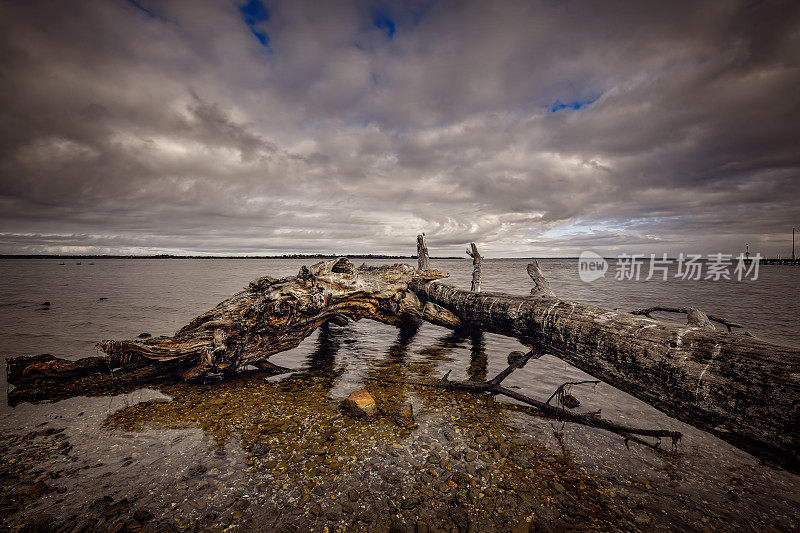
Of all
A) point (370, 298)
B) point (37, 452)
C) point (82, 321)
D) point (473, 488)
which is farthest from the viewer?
point (82, 321)

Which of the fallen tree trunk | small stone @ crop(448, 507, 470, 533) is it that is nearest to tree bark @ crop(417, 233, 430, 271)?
the fallen tree trunk

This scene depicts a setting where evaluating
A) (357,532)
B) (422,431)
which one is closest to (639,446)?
(422,431)

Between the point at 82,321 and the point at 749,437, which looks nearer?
the point at 749,437

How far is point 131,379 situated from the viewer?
6633 millimetres

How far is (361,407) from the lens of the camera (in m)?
5.59

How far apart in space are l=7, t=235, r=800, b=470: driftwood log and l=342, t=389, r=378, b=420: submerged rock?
301 centimetres

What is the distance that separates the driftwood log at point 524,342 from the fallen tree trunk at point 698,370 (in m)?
0.01

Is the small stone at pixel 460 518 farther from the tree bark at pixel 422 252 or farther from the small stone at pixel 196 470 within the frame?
the tree bark at pixel 422 252

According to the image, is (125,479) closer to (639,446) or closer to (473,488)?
(473,488)

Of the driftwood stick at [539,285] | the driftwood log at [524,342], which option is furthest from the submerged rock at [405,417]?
the driftwood stick at [539,285]

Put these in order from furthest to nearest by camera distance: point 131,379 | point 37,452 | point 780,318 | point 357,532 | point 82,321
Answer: point 780,318
point 82,321
point 131,379
point 37,452
point 357,532

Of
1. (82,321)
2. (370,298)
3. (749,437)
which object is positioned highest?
(370,298)

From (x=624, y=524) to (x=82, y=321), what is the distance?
2098cm

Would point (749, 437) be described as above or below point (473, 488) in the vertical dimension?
above
